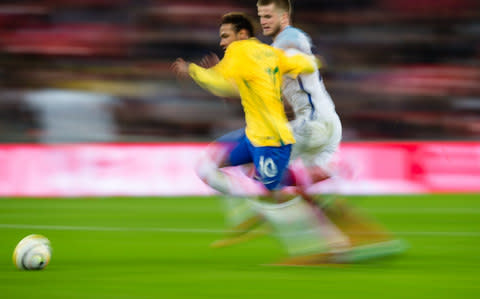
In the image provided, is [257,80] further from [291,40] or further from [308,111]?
[308,111]

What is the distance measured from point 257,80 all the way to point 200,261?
4.48 feet

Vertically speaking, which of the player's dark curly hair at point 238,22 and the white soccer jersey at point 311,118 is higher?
the player's dark curly hair at point 238,22

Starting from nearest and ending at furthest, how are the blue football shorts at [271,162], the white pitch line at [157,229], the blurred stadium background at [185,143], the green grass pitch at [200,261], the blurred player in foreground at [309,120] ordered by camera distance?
1. the green grass pitch at [200,261]
2. the blurred stadium background at [185,143]
3. the blue football shorts at [271,162]
4. the blurred player in foreground at [309,120]
5. the white pitch line at [157,229]

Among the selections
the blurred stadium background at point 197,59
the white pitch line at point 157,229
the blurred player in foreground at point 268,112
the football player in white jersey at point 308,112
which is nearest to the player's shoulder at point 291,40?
the football player in white jersey at point 308,112

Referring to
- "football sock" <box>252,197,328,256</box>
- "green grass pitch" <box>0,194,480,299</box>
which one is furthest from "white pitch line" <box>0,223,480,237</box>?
"football sock" <box>252,197,328,256</box>

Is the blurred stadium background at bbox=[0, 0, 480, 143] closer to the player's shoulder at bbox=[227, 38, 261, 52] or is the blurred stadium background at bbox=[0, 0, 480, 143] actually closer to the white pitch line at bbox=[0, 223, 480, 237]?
the white pitch line at bbox=[0, 223, 480, 237]

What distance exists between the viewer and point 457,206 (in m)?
11.0

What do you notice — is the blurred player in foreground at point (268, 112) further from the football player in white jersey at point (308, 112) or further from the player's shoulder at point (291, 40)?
the football player in white jersey at point (308, 112)

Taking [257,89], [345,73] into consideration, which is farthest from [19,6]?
[257,89]

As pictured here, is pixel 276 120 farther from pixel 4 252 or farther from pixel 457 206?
pixel 457 206

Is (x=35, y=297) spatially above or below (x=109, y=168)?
below

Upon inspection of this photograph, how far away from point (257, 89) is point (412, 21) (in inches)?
451

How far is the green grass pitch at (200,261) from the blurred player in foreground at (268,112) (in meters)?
0.25

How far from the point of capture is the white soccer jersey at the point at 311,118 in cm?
607
